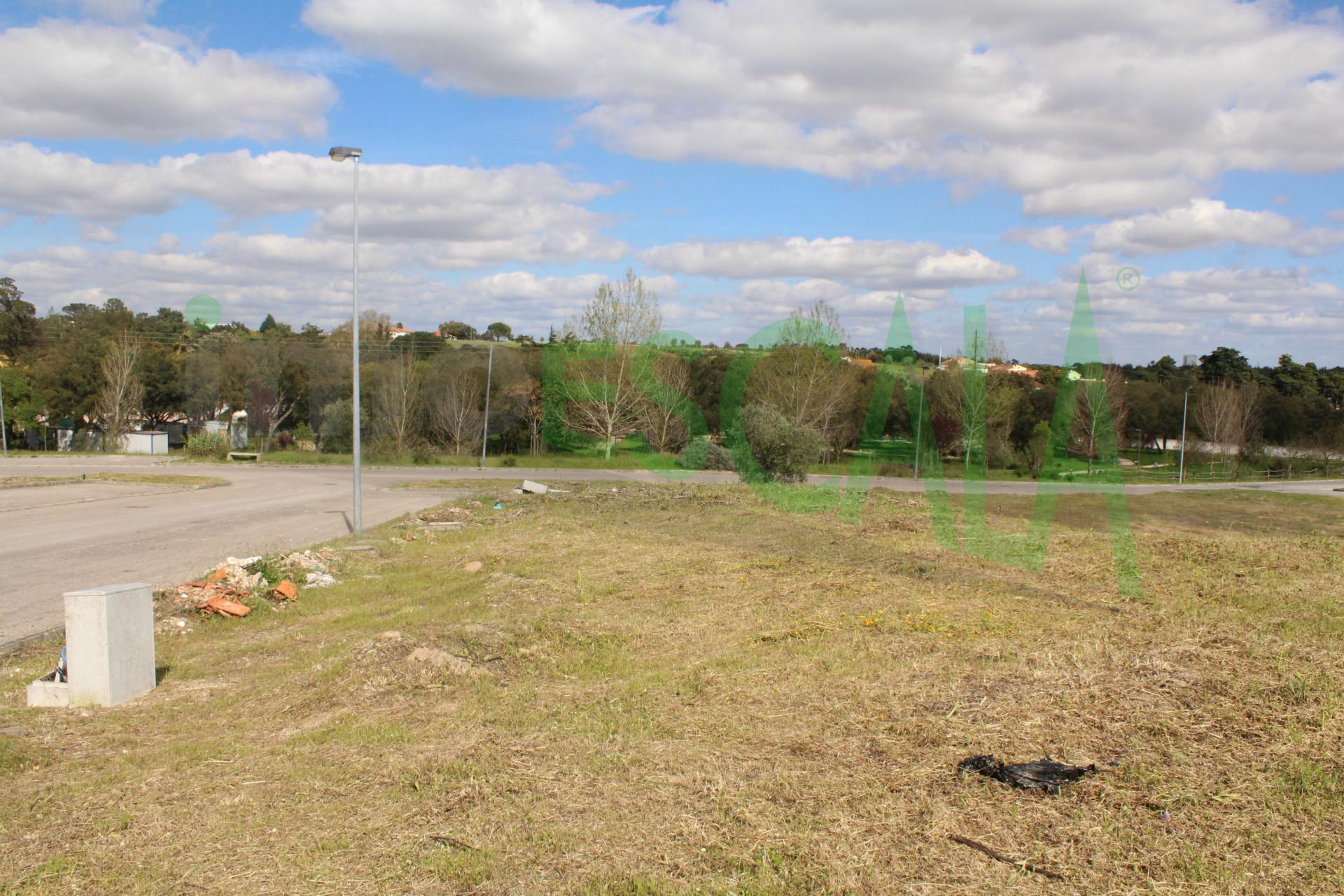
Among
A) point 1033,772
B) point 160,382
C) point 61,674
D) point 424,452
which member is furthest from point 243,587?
point 160,382

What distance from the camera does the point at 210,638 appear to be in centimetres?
920

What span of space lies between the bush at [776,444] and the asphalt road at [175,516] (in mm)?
6260

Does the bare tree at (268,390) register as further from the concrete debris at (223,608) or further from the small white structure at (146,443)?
the concrete debris at (223,608)

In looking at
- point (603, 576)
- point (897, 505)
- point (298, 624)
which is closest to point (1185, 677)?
point (603, 576)

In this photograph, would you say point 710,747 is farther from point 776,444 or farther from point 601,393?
point 601,393

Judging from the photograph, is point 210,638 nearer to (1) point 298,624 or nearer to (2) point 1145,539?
(1) point 298,624

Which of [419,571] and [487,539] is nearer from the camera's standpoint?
[419,571]

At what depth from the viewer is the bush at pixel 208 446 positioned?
149ft

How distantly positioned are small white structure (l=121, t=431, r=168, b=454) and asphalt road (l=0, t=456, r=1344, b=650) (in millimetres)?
11828

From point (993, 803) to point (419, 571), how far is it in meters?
10.3

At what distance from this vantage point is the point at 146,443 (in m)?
52.5

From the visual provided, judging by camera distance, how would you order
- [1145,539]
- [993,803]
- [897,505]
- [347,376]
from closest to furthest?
[993,803], [1145,539], [897,505], [347,376]

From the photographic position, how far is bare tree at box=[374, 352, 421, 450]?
46.8m

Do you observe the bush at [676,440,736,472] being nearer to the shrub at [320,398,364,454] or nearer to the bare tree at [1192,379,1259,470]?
the shrub at [320,398,364,454]
